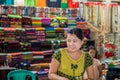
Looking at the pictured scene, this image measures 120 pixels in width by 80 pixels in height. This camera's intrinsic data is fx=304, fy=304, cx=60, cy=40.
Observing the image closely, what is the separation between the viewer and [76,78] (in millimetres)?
2908

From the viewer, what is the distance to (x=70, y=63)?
9.69ft

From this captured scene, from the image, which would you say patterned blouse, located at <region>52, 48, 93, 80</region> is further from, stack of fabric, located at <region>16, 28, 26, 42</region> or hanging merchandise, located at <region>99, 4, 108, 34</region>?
hanging merchandise, located at <region>99, 4, 108, 34</region>

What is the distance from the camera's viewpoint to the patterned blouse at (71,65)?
291cm

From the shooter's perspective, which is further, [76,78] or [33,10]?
[33,10]

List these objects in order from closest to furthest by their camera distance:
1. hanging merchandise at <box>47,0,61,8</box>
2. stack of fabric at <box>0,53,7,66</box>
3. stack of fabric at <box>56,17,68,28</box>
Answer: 1. stack of fabric at <box>0,53,7,66</box>
2. stack of fabric at <box>56,17,68,28</box>
3. hanging merchandise at <box>47,0,61,8</box>

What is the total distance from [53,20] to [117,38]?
62.0 inches

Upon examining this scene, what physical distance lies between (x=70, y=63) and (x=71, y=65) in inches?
0.9

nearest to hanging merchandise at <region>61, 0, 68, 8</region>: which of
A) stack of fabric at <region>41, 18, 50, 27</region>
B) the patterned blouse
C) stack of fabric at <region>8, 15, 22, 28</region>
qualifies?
stack of fabric at <region>41, 18, 50, 27</region>

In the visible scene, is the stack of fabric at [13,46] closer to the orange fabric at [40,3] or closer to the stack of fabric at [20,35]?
the stack of fabric at [20,35]

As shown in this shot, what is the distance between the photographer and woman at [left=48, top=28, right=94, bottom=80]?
2910 mm

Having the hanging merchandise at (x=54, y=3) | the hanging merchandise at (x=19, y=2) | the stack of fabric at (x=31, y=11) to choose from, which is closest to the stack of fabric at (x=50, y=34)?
the stack of fabric at (x=31, y=11)

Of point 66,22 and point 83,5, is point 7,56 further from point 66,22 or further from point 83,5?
point 83,5

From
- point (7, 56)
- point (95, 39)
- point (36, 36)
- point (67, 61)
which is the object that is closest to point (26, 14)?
point (36, 36)

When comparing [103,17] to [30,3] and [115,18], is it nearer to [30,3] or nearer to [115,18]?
[115,18]
